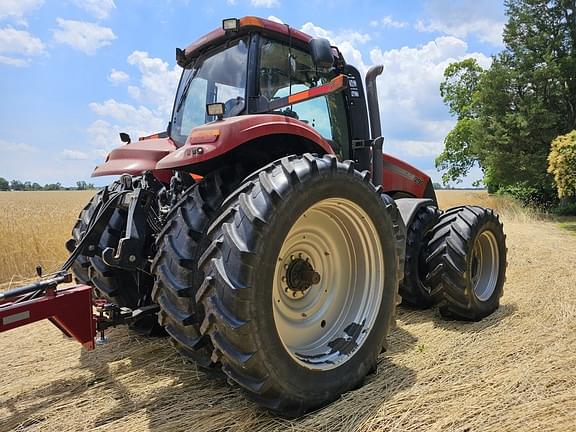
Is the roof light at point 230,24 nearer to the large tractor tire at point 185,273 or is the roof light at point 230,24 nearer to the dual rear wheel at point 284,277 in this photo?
the dual rear wheel at point 284,277

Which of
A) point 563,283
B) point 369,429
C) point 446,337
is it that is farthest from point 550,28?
point 369,429

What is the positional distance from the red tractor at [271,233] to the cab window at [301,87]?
0.05 feet

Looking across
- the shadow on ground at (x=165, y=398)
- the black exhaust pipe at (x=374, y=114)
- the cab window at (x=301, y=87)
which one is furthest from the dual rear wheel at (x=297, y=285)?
the black exhaust pipe at (x=374, y=114)

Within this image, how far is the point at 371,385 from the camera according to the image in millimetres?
2633

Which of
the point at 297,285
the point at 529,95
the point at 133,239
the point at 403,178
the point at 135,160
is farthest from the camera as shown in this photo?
the point at 529,95

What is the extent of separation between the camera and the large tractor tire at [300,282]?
206 centimetres

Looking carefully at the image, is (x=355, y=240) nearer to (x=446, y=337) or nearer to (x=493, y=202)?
(x=446, y=337)

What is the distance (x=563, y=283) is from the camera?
5352 millimetres

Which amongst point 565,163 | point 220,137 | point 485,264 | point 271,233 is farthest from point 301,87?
point 565,163

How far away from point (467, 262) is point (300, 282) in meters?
1.87

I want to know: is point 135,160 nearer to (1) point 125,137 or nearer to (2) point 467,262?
(1) point 125,137

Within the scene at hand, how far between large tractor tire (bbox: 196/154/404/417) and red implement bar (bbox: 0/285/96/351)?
59 cm

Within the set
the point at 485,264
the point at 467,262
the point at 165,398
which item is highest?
the point at 467,262

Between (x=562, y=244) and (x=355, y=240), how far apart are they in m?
8.91
